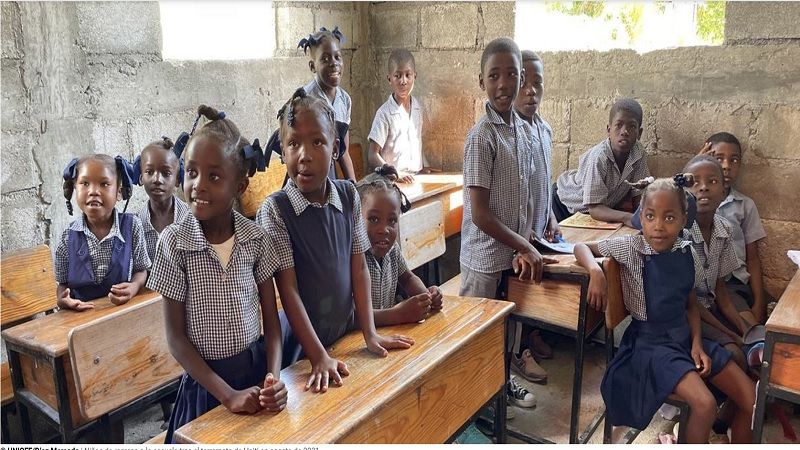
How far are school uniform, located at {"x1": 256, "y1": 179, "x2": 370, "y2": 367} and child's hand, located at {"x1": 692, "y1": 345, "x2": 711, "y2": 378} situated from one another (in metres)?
1.42

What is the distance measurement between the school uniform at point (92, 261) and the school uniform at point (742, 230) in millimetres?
2864

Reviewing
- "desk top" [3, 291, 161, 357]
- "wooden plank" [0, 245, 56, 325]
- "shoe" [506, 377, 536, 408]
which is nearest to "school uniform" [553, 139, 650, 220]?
"shoe" [506, 377, 536, 408]

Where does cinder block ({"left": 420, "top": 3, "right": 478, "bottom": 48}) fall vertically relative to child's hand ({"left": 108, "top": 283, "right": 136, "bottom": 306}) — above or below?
above

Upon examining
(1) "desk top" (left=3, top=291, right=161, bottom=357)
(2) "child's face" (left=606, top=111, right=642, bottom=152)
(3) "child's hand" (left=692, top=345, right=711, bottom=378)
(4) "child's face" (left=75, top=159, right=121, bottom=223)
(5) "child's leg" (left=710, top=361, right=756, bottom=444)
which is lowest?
(5) "child's leg" (left=710, top=361, right=756, bottom=444)

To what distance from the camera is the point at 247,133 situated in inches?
150

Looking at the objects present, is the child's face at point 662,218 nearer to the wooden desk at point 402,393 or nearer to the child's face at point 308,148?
the wooden desk at point 402,393

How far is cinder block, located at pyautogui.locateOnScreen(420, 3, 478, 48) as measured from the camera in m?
4.09

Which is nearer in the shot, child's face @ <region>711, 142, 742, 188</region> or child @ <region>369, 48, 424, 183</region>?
child's face @ <region>711, 142, 742, 188</region>

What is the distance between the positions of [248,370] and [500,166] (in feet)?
4.34

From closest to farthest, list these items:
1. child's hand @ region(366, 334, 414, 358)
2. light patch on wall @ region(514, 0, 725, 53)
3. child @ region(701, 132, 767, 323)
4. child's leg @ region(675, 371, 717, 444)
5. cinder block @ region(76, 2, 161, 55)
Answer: child's hand @ region(366, 334, 414, 358), child's leg @ region(675, 371, 717, 444), cinder block @ region(76, 2, 161, 55), child @ region(701, 132, 767, 323), light patch on wall @ region(514, 0, 725, 53)

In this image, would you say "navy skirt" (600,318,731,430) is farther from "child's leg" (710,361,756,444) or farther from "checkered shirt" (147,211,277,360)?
"checkered shirt" (147,211,277,360)

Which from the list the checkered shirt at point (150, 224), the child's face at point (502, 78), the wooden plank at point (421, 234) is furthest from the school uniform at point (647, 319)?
the checkered shirt at point (150, 224)

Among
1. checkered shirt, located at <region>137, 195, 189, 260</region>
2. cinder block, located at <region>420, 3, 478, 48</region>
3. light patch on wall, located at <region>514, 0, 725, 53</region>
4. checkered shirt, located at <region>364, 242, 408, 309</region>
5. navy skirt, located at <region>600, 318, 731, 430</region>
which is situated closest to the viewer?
checkered shirt, located at <region>364, 242, 408, 309</region>

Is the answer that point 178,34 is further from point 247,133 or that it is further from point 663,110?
point 663,110
